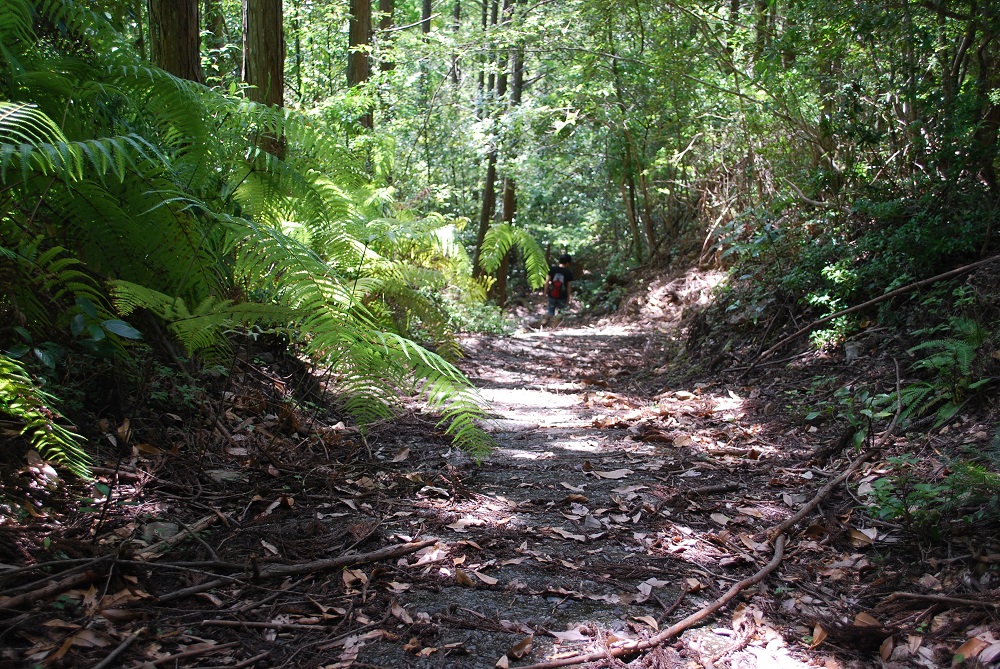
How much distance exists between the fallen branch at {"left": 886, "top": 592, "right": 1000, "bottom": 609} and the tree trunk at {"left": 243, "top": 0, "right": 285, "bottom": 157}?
4.48 metres

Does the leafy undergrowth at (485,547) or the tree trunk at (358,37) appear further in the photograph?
the tree trunk at (358,37)

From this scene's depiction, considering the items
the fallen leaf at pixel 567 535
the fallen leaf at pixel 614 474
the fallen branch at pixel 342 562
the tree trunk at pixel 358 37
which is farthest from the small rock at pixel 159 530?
the tree trunk at pixel 358 37

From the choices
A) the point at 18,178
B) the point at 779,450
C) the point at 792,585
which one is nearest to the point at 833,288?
the point at 779,450

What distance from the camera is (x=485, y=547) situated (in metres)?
2.39

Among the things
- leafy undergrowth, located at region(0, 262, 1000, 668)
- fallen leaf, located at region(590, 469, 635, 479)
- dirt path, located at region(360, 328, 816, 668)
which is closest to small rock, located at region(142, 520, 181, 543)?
leafy undergrowth, located at region(0, 262, 1000, 668)

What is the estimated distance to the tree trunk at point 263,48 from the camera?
4621mm

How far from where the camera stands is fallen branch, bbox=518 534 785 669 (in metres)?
1.74

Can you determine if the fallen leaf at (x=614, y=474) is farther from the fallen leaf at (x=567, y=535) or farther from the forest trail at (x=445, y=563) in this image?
the fallen leaf at (x=567, y=535)

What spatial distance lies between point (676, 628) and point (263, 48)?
451 centimetres

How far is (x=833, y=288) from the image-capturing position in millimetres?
5141

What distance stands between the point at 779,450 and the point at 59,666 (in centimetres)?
331

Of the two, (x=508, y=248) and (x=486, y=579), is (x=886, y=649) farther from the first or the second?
(x=508, y=248)

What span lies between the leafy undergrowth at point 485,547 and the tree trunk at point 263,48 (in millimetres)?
2070

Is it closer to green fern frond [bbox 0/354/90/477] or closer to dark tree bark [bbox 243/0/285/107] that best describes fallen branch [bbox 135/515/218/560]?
green fern frond [bbox 0/354/90/477]
